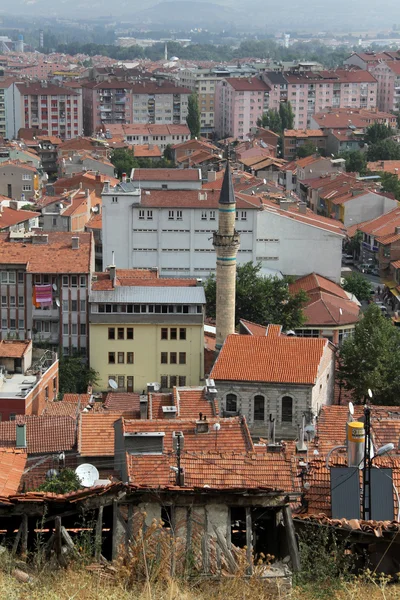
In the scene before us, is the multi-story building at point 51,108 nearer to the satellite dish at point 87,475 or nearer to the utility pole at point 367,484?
the satellite dish at point 87,475

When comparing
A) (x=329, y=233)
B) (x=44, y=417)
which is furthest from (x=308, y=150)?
(x=44, y=417)

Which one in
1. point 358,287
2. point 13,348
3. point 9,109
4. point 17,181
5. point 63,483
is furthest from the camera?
point 9,109

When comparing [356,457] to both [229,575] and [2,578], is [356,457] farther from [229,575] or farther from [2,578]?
[2,578]

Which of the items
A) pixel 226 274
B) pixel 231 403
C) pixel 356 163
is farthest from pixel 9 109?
pixel 231 403

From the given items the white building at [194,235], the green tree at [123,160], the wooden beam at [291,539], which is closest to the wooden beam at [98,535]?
the wooden beam at [291,539]

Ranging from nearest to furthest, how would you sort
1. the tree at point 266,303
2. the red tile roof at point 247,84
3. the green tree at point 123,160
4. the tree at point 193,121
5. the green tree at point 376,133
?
the tree at point 266,303
the green tree at point 123,160
the green tree at point 376,133
the tree at point 193,121
the red tile roof at point 247,84

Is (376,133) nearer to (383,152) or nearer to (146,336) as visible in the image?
(383,152)
